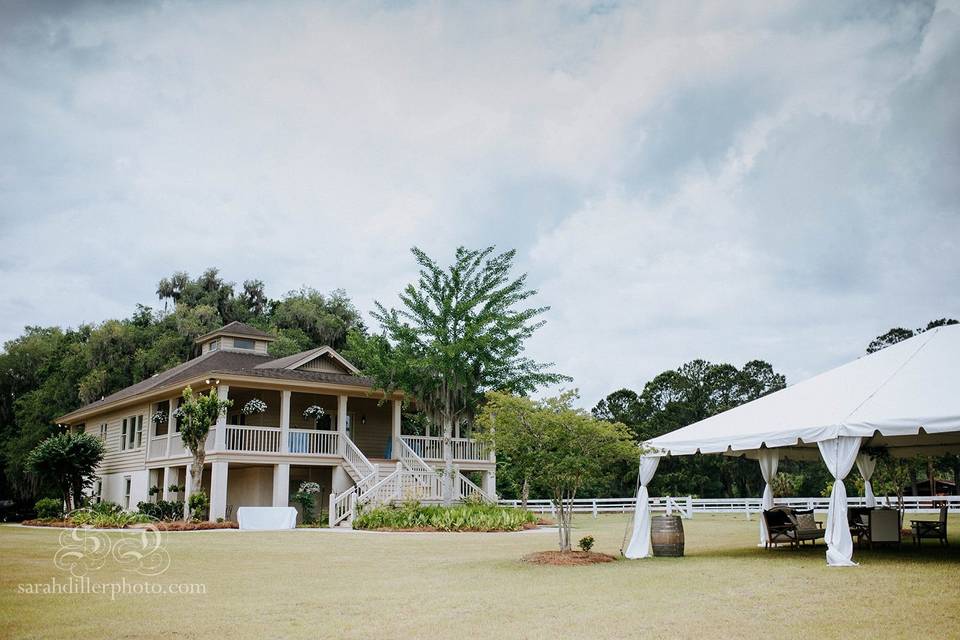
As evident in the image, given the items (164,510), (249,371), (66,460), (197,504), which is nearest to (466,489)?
(249,371)

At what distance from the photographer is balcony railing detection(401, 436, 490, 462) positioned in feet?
95.2

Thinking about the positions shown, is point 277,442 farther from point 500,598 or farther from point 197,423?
point 500,598

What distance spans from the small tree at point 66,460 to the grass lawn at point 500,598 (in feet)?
46.6

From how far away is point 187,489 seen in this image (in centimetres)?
2577

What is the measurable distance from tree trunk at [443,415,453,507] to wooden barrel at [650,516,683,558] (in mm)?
12008

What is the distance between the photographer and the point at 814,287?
93.4ft

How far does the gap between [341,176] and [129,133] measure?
21.8 feet

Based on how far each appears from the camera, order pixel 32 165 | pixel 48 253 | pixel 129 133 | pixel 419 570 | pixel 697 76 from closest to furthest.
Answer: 1. pixel 419 570
2. pixel 697 76
3. pixel 129 133
4. pixel 32 165
5. pixel 48 253

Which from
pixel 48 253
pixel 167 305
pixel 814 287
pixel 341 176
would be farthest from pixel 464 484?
pixel 167 305

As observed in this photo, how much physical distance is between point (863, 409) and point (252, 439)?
1938cm

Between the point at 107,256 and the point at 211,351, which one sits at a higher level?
the point at 107,256

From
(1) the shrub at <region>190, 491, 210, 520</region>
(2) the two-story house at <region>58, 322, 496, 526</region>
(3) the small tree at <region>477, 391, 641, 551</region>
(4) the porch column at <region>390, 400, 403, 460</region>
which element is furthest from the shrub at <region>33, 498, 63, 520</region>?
(3) the small tree at <region>477, 391, 641, 551</region>

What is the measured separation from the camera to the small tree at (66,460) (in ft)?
90.6

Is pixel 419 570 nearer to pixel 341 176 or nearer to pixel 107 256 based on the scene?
pixel 341 176
